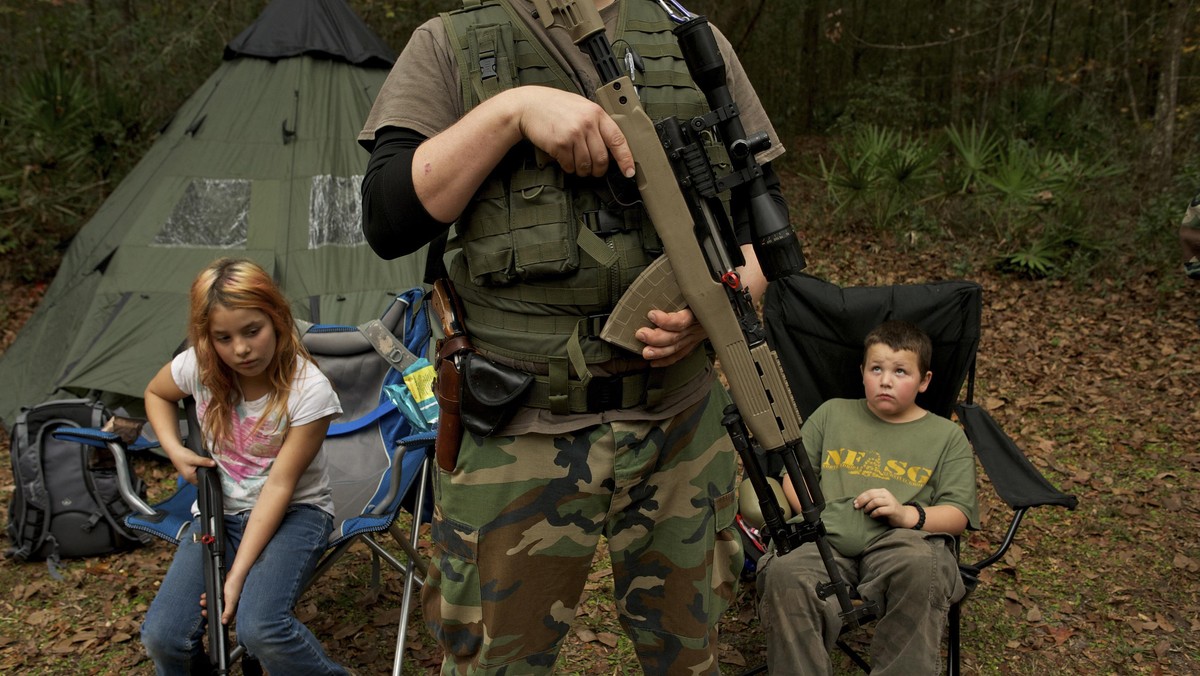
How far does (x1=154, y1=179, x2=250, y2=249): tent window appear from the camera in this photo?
5629 millimetres

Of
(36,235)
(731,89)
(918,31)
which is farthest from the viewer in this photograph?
(918,31)

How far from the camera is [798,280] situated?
3.73 metres

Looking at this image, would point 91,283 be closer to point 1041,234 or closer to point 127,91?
point 127,91

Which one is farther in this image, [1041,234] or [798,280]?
[1041,234]

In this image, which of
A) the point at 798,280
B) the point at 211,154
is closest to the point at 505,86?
the point at 798,280

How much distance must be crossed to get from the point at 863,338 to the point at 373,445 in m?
2.06

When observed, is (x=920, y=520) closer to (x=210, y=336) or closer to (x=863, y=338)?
(x=863, y=338)

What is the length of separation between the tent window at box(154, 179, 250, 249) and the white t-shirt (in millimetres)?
2981

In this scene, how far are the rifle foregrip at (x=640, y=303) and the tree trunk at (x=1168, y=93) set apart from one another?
8876 mm

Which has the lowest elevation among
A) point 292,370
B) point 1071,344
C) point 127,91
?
point 1071,344

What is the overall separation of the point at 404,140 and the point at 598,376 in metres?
0.58

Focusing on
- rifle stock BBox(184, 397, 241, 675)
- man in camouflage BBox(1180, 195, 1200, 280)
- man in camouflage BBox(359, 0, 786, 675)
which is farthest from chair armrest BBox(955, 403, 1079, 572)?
rifle stock BBox(184, 397, 241, 675)

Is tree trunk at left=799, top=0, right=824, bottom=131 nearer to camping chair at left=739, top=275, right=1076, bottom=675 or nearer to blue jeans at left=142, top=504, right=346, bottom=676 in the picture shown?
camping chair at left=739, top=275, right=1076, bottom=675

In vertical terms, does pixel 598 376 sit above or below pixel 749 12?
below
